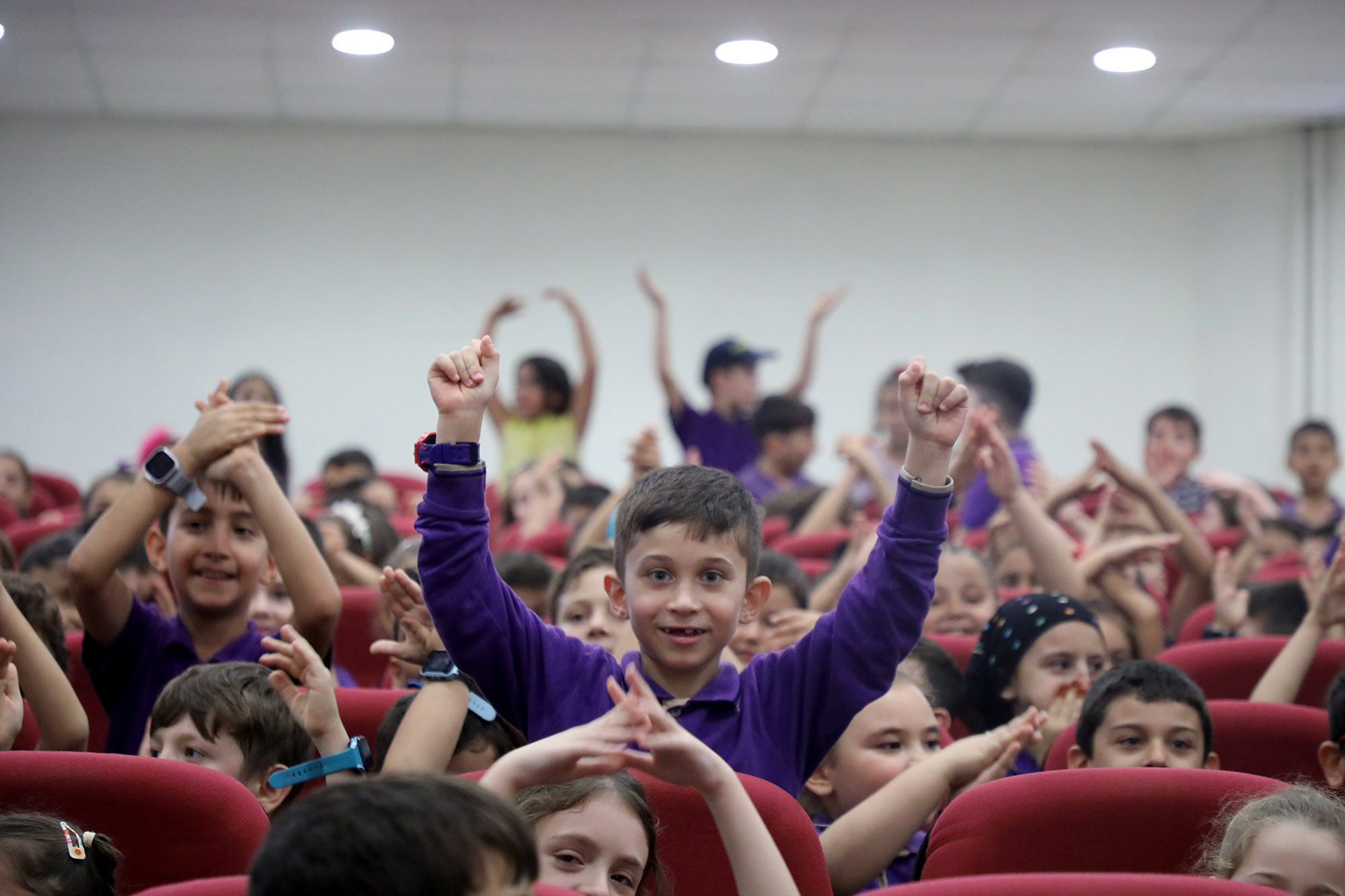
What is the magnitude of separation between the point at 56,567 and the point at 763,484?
2.77m

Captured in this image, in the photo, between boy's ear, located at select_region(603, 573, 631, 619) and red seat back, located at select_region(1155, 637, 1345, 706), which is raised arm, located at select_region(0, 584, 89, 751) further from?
red seat back, located at select_region(1155, 637, 1345, 706)

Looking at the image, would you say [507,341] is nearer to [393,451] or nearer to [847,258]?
[393,451]

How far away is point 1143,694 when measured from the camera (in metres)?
2.08

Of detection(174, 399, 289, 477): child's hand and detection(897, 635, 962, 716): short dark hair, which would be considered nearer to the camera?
detection(174, 399, 289, 477): child's hand

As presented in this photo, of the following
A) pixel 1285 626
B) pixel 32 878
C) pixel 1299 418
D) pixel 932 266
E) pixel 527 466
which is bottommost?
pixel 32 878

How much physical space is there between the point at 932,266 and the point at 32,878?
728 cm

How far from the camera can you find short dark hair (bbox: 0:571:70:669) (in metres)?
2.27

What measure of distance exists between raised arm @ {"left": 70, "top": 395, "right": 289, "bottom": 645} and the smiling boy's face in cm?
87

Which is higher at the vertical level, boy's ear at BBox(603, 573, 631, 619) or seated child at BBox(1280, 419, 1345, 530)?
seated child at BBox(1280, 419, 1345, 530)

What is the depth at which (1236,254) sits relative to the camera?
7934 millimetres

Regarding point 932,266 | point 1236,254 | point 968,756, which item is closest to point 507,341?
point 932,266

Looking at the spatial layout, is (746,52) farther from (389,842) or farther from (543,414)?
(389,842)

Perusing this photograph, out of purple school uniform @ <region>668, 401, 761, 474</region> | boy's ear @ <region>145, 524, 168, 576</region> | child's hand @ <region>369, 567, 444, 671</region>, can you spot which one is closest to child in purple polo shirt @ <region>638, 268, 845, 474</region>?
purple school uniform @ <region>668, 401, 761, 474</region>

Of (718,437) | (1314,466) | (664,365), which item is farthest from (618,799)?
(1314,466)
